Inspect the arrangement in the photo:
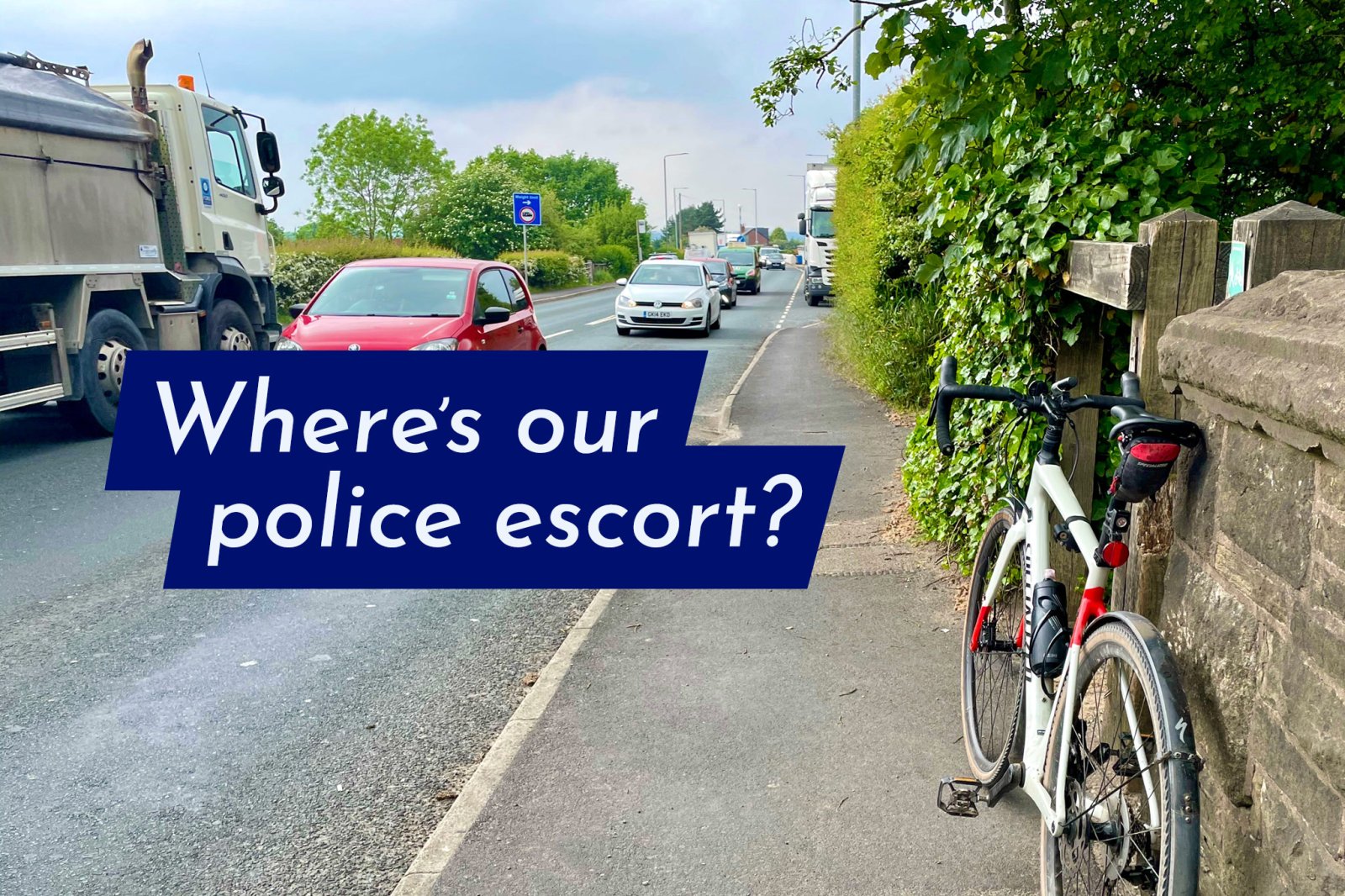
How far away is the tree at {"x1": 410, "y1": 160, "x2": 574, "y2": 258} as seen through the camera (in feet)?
178

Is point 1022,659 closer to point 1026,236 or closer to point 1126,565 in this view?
point 1126,565

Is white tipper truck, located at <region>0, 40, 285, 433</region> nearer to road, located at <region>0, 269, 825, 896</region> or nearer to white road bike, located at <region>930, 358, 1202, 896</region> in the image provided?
road, located at <region>0, 269, 825, 896</region>

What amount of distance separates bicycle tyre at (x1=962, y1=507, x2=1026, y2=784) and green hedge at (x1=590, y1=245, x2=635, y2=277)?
69.1 m

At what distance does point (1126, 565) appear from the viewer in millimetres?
2918

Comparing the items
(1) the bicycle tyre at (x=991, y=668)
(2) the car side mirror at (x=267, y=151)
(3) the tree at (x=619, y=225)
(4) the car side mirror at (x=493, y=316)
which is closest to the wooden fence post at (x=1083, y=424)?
(1) the bicycle tyre at (x=991, y=668)

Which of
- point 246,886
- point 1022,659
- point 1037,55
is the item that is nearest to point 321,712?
point 246,886

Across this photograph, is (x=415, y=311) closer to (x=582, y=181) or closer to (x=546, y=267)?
(x=546, y=267)

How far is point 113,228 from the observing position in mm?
11250

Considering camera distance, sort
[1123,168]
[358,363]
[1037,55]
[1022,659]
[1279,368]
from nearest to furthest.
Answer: [1279,368]
[1022,659]
[1123,168]
[1037,55]
[358,363]

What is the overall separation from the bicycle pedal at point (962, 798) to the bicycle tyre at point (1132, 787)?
533mm

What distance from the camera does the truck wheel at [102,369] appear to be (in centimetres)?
1075

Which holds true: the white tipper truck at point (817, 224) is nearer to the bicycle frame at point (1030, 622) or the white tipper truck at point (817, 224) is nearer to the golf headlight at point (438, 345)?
the golf headlight at point (438, 345)

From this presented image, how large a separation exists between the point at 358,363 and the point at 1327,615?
359 inches

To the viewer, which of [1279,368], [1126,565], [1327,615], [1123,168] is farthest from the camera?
[1123,168]
